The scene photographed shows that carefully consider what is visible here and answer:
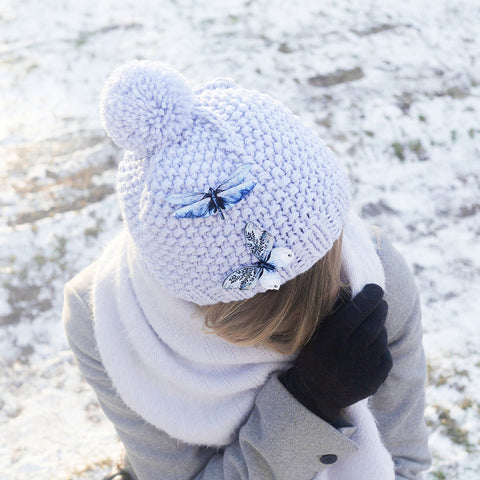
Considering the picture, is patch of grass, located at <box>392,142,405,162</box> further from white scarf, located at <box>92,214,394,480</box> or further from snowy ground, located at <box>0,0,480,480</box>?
white scarf, located at <box>92,214,394,480</box>

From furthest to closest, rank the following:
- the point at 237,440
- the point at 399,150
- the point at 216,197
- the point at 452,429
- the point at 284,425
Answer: the point at 399,150
the point at 452,429
the point at 237,440
the point at 284,425
the point at 216,197

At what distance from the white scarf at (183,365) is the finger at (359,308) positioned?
0.30 feet

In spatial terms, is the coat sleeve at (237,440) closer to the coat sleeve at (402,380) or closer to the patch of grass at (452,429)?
the coat sleeve at (402,380)

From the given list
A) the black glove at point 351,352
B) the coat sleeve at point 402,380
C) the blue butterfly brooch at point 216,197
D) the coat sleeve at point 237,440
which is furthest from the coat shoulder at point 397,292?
the blue butterfly brooch at point 216,197

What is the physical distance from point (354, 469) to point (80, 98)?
2623mm

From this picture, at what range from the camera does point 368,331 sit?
0.99m

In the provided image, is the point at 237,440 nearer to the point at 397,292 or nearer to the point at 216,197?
the point at 397,292

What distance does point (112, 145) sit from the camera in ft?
9.07

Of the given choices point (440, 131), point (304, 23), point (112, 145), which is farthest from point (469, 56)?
point (112, 145)

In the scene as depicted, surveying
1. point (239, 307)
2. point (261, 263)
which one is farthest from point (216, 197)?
point (239, 307)

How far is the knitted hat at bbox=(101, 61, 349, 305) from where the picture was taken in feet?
2.56

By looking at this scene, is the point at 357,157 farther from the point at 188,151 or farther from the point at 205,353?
the point at 188,151

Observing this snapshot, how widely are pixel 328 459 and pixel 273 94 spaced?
7.52 ft

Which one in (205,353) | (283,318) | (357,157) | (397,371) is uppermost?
(283,318)
